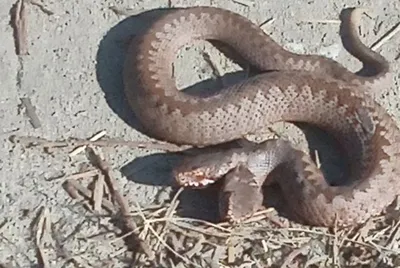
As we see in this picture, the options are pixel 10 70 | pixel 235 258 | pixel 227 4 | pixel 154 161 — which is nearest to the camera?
pixel 235 258

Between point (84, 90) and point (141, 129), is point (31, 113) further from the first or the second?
point (141, 129)

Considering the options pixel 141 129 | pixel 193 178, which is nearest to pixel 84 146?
pixel 141 129

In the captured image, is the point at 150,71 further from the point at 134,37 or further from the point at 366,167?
the point at 366,167

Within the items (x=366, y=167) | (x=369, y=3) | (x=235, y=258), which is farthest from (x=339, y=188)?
(x=369, y=3)

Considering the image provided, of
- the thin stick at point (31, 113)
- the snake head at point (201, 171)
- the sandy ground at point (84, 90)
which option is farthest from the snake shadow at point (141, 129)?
the thin stick at point (31, 113)

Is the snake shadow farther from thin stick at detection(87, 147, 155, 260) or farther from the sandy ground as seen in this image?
thin stick at detection(87, 147, 155, 260)

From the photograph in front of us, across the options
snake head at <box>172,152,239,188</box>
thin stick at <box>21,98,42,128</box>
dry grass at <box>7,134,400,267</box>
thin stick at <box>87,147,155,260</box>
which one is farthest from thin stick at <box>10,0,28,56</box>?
snake head at <box>172,152,239,188</box>
